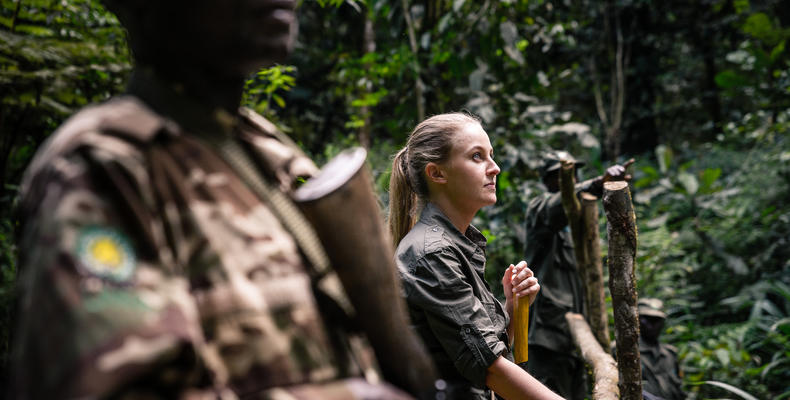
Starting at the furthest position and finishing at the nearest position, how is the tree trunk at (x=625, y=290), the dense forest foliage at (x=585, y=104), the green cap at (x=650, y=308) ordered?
the green cap at (x=650, y=308), the dense forest foliage at (x=585, y=104), the tree trunk at (x=625, y=290)

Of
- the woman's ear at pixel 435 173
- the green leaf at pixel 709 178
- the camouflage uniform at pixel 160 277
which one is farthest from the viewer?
the green leaf at pixel 709 178

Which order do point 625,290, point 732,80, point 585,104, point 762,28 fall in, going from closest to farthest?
point 625,290 < point 762,28 < point 732,80 < point 585,104

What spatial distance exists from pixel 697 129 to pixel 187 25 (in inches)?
497

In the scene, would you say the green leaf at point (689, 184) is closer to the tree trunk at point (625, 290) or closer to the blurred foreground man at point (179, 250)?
the tree trunk at point (625, 290)

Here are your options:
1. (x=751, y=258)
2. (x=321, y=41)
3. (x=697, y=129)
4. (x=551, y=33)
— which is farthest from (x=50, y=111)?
(x=697, y=129)

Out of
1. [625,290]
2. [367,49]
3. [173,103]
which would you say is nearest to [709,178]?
[367,49]

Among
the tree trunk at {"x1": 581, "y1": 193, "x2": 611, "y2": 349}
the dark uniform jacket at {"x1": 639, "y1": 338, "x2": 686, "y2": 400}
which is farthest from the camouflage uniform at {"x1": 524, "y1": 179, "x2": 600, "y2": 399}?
the dark uniform jacket at {"x1": 639, "y1": 338, "x2": 686, "y2": 400}

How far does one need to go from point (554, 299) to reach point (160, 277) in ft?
12.6

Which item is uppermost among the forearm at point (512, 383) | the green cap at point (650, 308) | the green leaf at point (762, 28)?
the green leaf at point (762, 28)

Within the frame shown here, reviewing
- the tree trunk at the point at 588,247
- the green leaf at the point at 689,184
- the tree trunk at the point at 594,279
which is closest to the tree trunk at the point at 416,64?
the tree trunk at the point at 588,247

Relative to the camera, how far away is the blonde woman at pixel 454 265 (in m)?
1.80

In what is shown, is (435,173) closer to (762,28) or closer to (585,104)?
(762,28)

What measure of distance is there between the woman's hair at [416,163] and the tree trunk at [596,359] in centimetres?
Result: 124

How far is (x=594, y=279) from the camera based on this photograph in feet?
12.8
